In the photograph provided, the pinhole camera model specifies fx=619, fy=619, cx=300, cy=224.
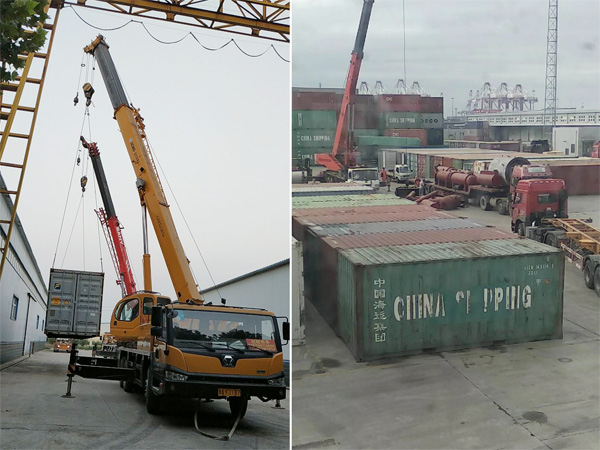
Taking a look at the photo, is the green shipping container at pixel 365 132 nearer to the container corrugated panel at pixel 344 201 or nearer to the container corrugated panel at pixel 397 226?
the container corrugated panel at pixel 344 201

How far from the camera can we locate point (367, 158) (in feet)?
15.9

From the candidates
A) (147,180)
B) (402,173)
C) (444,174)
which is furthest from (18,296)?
(444,174)

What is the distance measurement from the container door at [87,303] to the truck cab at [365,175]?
552 centimetres

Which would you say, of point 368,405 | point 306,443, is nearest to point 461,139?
point 368,405

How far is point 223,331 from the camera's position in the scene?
5438 mm

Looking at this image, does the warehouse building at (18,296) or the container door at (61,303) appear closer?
the warehouse building at (18,296)

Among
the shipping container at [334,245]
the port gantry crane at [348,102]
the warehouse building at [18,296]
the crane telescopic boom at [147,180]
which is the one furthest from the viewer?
the warehouse building at [18,296]

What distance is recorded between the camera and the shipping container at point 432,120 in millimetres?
4887

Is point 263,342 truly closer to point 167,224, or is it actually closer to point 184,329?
point 184,329

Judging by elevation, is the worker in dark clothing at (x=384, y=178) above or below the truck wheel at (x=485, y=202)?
above

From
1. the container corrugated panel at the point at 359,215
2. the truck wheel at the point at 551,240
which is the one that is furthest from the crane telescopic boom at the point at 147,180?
the truck wheel at the point at 551,240

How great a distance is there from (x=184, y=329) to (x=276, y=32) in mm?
3115

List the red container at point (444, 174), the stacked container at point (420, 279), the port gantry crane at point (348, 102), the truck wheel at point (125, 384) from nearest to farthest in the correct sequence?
the port gantry crane at point (348, 102), the stacked container at point (420, 279), the red container at point (444, 174), the truck wheel at point (125, 384)

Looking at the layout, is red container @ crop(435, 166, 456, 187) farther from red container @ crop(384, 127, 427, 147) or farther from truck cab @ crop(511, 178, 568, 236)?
truck cab @ crop(511, 178, 568, 236)
